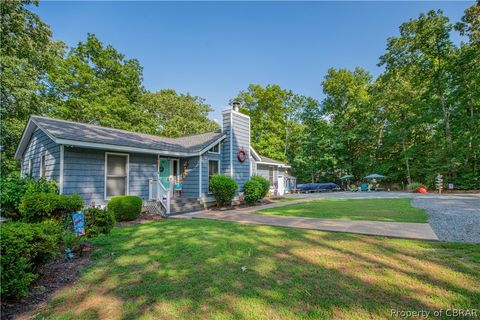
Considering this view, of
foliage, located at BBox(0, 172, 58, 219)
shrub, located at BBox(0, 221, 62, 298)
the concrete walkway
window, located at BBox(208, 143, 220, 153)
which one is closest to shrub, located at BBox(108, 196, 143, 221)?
foliage, located at BBox(0, 172, 58, 219)

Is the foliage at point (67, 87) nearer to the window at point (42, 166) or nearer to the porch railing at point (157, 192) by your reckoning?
the window at point (42, 166)

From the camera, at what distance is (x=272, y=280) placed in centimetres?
312

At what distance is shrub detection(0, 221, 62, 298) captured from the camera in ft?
8.43

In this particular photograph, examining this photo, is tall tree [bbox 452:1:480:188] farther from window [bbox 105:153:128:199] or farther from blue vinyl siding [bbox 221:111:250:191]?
window [bbox 105:153:128:199]

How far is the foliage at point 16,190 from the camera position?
283 inches

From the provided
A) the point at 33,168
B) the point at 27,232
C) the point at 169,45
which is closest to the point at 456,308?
the point at 27,232

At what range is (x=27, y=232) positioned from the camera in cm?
302

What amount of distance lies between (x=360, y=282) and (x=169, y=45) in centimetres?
1457

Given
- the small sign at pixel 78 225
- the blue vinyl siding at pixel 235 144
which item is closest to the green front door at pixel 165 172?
the blue vinyl siding at pixel 235 144

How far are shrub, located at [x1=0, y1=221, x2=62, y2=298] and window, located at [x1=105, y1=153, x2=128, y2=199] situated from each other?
5447 millimetres

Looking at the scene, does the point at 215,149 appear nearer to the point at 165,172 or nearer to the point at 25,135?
the point at 165,172

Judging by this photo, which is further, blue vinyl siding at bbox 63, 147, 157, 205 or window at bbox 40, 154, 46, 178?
window at bbox 40, 154, 46, 178

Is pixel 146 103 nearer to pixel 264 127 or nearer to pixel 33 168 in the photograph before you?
pixel 264 127

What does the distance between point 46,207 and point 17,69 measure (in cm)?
1314
